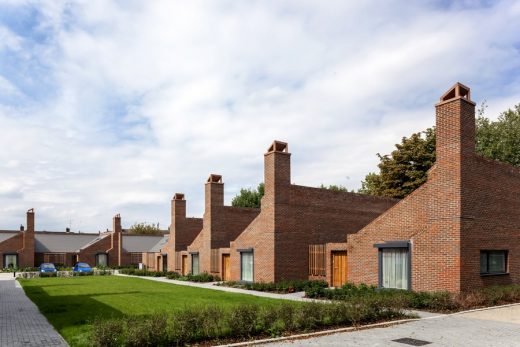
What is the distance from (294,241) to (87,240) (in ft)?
162

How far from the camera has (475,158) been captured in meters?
19.0

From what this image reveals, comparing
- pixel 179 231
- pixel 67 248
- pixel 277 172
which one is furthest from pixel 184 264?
pixel 67 248

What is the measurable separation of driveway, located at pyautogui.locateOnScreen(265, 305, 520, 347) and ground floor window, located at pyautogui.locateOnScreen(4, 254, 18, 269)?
57141 millimetres

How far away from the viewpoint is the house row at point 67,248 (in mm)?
59500

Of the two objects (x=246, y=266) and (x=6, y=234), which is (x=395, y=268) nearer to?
(x=246, y=266)

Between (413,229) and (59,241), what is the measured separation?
56.9 meters

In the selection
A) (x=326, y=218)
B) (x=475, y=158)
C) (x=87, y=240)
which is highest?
(x=475, y=158)

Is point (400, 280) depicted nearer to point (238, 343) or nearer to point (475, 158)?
point (475, 158)

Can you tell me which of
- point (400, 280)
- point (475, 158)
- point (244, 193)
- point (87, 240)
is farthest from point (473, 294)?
point (87, 240)

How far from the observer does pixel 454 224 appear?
59.4 ft

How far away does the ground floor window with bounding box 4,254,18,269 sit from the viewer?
58531 mm

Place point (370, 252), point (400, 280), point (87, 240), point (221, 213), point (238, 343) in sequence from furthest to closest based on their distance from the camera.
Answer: point (87, 240), point (221, 213), point (370, 252), point (400, 280), point (238, 343)

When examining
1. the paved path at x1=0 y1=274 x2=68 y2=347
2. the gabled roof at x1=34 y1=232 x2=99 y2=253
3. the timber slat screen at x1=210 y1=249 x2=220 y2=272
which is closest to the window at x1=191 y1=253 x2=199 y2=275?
the timber slat screen at x1=210 y1=249 x2=220 y2=272

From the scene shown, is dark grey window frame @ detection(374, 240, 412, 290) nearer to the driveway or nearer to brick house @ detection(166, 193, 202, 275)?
the driveway
